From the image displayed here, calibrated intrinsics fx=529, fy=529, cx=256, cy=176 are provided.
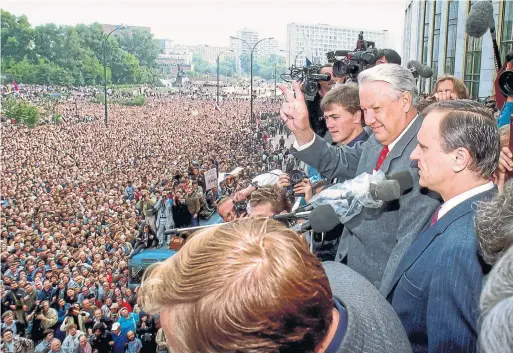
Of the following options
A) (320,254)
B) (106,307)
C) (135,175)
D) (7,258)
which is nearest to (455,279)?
(320,254)

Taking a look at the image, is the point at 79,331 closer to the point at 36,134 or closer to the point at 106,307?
the point at 106,307

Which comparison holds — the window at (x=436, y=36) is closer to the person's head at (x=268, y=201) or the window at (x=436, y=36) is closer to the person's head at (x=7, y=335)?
the person's head at (x=7, y=335)

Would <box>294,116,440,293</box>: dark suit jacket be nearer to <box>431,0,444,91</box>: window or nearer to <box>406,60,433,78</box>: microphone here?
<box>406,60,433,78</box>: microphone

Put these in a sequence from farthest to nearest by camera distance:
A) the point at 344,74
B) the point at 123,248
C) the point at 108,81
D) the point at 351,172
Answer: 1. the point at 108,81
2. the point at 123,248
3. the point at 344,74
4. the point at 351,172

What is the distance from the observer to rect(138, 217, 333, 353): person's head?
2.61ft

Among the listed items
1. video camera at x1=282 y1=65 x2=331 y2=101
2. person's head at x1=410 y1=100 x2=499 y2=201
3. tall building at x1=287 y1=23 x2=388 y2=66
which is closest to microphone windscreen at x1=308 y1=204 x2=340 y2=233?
person's head at x1=410 y1=100 x2=499 y2=201

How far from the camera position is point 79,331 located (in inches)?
247

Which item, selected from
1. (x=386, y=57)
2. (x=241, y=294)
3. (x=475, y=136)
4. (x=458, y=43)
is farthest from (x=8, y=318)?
(x=458, y=43)

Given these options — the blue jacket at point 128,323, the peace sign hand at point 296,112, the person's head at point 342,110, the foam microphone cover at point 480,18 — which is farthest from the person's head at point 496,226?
the blue jacket at point 128,323

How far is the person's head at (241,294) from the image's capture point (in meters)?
0.79

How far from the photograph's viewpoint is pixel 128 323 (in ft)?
21.4

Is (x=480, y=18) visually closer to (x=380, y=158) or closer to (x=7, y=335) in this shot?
(x=380, y=158)

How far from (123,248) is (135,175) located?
617 cm

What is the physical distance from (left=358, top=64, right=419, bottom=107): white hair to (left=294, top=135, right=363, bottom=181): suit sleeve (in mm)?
353
